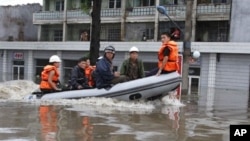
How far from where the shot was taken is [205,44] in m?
32.8

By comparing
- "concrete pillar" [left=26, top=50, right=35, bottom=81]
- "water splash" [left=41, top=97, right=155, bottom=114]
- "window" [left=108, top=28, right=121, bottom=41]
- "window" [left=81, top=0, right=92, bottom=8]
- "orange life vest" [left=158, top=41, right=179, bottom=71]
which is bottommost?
"concrete pillar" [left=26, top=50, right=35, bottom=81]

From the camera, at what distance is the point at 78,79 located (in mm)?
13445

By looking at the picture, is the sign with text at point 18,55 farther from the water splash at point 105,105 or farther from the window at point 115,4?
the water splash at point 105,105

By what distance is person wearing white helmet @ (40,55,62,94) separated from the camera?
1294 centimetres

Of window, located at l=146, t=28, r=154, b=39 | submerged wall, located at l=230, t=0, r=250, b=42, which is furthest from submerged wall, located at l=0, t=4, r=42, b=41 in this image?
submerged wall, located at l=230, t=0, r=250, b=42

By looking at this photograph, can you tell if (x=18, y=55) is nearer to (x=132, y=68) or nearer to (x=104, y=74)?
(x=132, y=68)

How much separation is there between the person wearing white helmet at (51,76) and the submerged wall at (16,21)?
45045 millimetres

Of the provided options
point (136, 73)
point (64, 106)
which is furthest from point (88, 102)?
point (136, 73)

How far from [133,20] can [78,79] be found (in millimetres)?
30491

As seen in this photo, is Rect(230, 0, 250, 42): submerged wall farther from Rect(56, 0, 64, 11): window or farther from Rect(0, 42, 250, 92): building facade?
Rect(56, 0, 64, 11): window

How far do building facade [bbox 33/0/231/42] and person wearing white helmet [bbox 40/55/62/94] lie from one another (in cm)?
2210

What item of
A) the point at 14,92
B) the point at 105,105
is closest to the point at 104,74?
the point at 105,105

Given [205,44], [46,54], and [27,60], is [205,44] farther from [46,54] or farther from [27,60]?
[27,60]

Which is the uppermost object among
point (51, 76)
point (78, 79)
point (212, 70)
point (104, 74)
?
point (104, 74)
